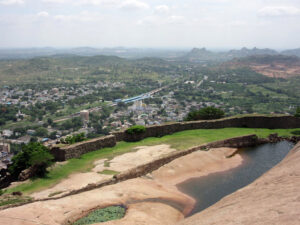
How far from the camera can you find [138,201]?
568 inches

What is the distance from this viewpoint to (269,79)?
475 feet

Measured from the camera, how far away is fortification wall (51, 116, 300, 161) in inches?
833

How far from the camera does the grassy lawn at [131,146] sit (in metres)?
16.0

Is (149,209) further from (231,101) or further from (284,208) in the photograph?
(231,101)

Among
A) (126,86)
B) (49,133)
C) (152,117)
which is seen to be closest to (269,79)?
(126,86)

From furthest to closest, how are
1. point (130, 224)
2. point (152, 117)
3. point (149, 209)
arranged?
1. point (152, 117)
2. point (149, 209)
3. point (130, 224)

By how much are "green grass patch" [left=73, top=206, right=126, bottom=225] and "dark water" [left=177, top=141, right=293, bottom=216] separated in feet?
12.0

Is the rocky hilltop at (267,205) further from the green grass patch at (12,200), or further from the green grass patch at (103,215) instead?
the green grass patch at (12,200)

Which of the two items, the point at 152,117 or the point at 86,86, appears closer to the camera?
the point at 152,117

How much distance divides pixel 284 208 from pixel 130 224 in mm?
6387

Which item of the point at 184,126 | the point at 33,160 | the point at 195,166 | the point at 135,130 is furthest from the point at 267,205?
the point at 184,126

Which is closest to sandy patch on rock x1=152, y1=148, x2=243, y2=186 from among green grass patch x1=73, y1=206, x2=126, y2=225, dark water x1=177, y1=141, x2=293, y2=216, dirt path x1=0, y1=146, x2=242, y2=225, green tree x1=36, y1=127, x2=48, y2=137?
dirt path x1=0, y1=146, x2=242, y2=225

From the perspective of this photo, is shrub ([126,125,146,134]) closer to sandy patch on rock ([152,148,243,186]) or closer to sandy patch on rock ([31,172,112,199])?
sandy patch on rock ([152,148,243,186])

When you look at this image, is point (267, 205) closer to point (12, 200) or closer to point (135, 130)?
point (12, 200)
